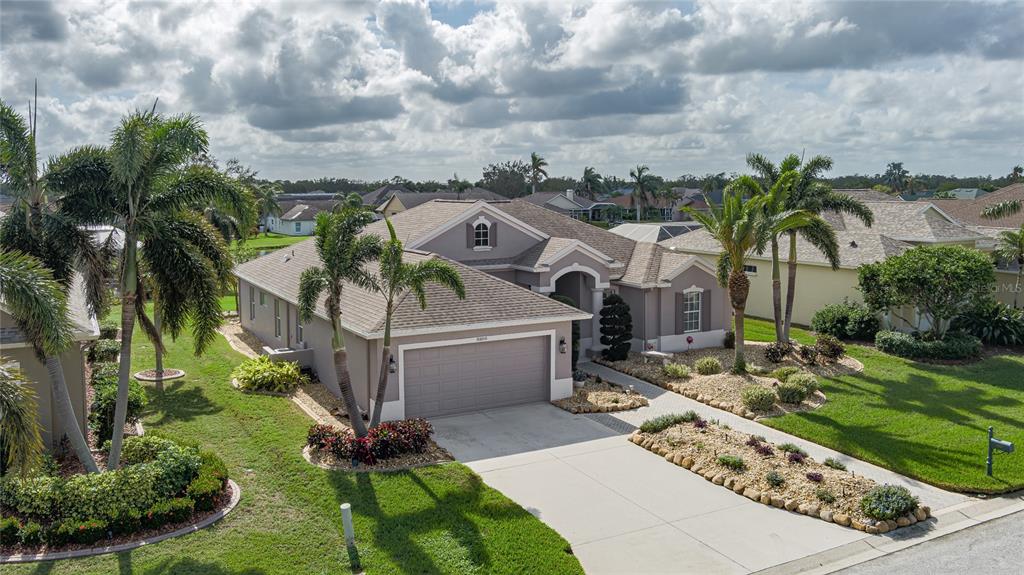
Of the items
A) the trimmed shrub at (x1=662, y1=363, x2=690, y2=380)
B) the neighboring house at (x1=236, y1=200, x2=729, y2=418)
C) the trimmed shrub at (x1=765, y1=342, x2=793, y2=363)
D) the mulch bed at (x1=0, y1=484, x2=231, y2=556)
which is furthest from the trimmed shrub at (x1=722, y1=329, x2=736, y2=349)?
the mulch bed at (x1=0, y1=484, x2=231, y2=556)

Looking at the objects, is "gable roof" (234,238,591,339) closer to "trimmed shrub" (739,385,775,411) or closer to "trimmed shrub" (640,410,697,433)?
"trimmed shrub" (640,410,697,433)

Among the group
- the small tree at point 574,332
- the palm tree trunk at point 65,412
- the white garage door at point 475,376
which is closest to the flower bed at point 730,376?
the small tree at point 574,332

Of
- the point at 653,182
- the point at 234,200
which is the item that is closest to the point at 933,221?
the point at 234,200

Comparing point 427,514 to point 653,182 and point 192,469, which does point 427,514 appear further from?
point 653,182

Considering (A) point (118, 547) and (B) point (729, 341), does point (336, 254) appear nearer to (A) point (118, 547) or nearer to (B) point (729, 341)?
(A) point (118, 547)

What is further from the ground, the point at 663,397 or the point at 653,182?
the point at 653,182

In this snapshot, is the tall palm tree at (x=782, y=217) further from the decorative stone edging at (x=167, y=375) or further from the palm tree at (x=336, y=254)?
the decorative stone edging at (x=167, y=375)

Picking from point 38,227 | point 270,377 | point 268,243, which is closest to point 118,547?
point 38,227
